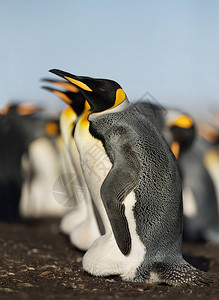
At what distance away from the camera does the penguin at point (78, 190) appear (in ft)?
12.9

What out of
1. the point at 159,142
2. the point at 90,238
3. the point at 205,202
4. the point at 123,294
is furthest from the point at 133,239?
the point at 205,202

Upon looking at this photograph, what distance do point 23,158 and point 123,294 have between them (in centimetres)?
413

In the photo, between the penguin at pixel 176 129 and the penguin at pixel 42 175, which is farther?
the penguin at pixel 42 175

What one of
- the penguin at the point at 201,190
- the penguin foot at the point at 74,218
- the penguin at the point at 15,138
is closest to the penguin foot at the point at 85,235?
the penguin foot at the point at 74,218

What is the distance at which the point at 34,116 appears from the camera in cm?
648

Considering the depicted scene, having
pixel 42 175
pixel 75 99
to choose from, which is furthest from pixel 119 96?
pixel 42 175

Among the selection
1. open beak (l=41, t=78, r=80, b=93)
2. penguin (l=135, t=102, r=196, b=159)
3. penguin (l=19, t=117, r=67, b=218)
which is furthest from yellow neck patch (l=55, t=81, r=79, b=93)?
penguin (l=19, t=117, r=67, b=218)

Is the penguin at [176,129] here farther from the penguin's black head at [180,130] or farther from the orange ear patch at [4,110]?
the orange ear patch at [4,110]

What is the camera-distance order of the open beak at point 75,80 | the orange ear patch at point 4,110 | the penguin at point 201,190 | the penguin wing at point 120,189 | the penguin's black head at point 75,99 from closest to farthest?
the penguin wing at point 120,189 < the open beak at point 75,80 < the penguin's black head at point 75,99 < the penguin at point 201,190 < the orange ear patch at point 4,110

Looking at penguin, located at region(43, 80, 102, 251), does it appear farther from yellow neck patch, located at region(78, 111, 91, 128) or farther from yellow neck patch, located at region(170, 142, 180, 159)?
yellow neck patch, located at region(170, 142, 180, 159)

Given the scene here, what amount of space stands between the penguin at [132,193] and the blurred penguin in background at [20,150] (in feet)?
10.9

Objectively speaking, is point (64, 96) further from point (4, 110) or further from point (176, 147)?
point (4, 110)

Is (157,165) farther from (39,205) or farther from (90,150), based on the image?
(39,205)

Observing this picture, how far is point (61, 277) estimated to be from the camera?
294 centimetres
